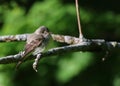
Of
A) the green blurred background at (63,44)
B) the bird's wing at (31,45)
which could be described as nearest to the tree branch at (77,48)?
the bird's wing at (31,45)

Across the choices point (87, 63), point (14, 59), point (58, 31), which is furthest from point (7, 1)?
point (14, 59)

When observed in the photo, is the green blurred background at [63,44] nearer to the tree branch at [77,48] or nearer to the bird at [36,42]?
the bird at [36,42]

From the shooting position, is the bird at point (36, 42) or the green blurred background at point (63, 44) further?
the green blurred background at point (63, 44)

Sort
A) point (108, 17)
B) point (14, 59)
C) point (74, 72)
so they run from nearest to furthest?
point (14, 59)
point (74, 72)
point (108, 17)

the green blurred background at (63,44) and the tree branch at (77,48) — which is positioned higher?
the tree branch at (77,48)

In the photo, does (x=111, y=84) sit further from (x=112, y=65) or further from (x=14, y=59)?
(x=14, y=59)

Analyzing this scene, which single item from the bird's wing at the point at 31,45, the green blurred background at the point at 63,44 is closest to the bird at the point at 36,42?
the bird's wing at the point at 31,45

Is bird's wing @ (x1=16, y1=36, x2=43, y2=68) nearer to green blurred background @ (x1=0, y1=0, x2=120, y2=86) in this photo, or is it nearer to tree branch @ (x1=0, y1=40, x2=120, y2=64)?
tree branch @ (x1=0, y1=40, x2=120, y2=64)

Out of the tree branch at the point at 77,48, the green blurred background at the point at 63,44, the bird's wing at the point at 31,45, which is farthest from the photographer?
the green blurred background at the point at 63,44

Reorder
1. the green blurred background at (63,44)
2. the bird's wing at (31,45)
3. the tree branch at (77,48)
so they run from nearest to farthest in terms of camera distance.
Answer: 1. the tree branch at (77,48)
2. the bird's wing at (31,45)
3. the green blurred background at (63,44)
